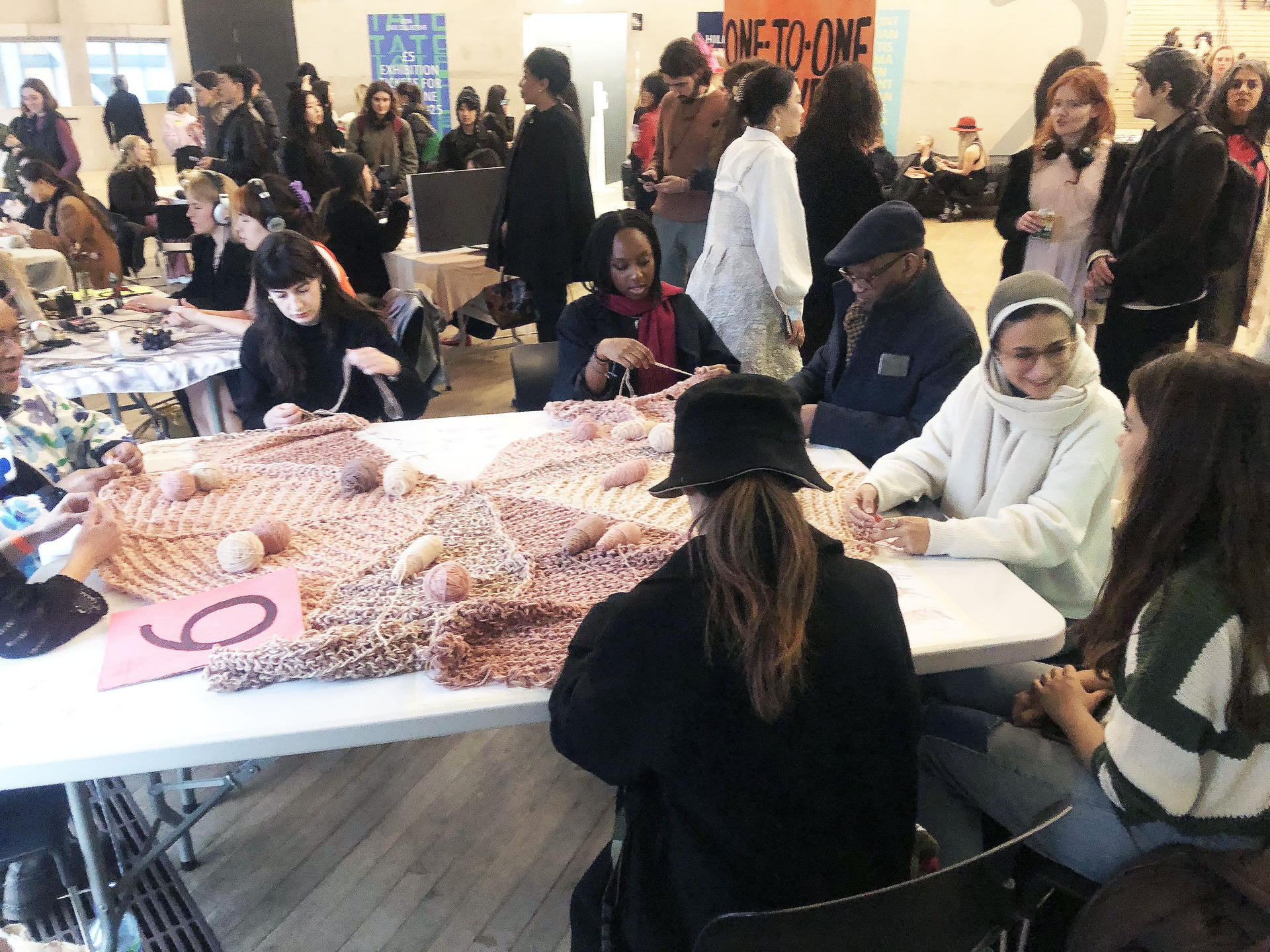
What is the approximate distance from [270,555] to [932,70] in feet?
34.4

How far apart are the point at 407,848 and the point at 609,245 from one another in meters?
1.69

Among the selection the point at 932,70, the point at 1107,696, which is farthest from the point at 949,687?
the point at 932,70

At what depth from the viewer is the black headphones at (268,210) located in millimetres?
3727

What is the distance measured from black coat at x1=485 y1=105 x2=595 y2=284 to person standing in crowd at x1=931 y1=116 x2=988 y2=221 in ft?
22.0

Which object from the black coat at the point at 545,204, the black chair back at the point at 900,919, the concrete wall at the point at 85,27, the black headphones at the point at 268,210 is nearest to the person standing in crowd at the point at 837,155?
the black coat at the point at 545,204

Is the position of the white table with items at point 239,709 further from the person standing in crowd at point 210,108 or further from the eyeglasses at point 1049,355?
the person standing in crowd at point 210,108

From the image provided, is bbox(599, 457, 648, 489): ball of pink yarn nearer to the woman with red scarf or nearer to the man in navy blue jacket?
the man in navy blue jacket

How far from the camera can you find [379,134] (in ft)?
23.0

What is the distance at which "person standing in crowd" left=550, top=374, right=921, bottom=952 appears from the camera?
3.74ft

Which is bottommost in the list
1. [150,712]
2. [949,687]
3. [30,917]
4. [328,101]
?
[30,917]

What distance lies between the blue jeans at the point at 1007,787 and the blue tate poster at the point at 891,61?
29.0ft

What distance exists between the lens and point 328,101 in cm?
751

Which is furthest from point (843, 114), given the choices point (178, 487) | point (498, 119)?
point (498, 119)

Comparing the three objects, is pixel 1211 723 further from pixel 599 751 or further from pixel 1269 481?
pixel 599 751
